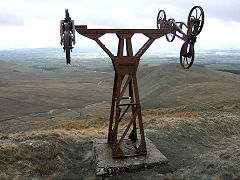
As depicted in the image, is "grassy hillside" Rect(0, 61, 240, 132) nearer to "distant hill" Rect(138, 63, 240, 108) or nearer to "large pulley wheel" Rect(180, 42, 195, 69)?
"distant hill" Rect(138, 63, 240, 108)

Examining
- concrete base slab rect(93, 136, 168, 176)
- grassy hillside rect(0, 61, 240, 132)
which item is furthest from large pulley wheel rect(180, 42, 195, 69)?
grassy hillside rect(0, 61, 240, 132)

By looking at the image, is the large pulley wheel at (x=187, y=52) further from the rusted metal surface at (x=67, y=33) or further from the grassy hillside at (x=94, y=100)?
the grassy hillside at (x=94, y=100)

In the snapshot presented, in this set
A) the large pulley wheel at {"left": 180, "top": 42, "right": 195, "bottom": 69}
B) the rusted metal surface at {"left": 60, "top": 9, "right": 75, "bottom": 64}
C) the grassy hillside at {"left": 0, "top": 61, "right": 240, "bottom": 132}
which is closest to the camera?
the rusted metal surface at {"left": 60, "top": 9, "right": 75, "bottom": 64}

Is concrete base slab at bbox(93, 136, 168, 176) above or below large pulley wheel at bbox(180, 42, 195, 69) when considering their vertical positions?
below

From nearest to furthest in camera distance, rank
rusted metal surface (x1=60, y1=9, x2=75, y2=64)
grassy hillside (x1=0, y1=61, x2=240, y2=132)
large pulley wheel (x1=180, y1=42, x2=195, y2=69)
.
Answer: rusted metal surface (x1=60, y1=9, x2=75, y2=64)
large pulley wheel (x1=180, y1=42, x2=195, y2=69)
grassy hillside (x1=0, y1=61, x2=240, y2=132)

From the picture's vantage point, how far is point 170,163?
799 cm

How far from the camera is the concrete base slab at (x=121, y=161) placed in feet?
24.2

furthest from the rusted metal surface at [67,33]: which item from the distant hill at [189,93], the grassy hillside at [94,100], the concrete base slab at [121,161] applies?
the distant hill at [189,93]

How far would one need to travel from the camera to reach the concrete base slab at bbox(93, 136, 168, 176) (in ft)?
24.2

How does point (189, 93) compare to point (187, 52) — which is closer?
point (187, 52)

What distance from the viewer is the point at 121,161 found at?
7836 mm

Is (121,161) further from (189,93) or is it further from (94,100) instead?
(94,100)

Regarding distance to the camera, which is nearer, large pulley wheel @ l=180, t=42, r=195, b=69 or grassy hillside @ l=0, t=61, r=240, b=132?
large pulley wheel @ l=180, t=42, r=195, b=69

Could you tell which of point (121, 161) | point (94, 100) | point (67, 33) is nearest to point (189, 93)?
point (94, 100)
